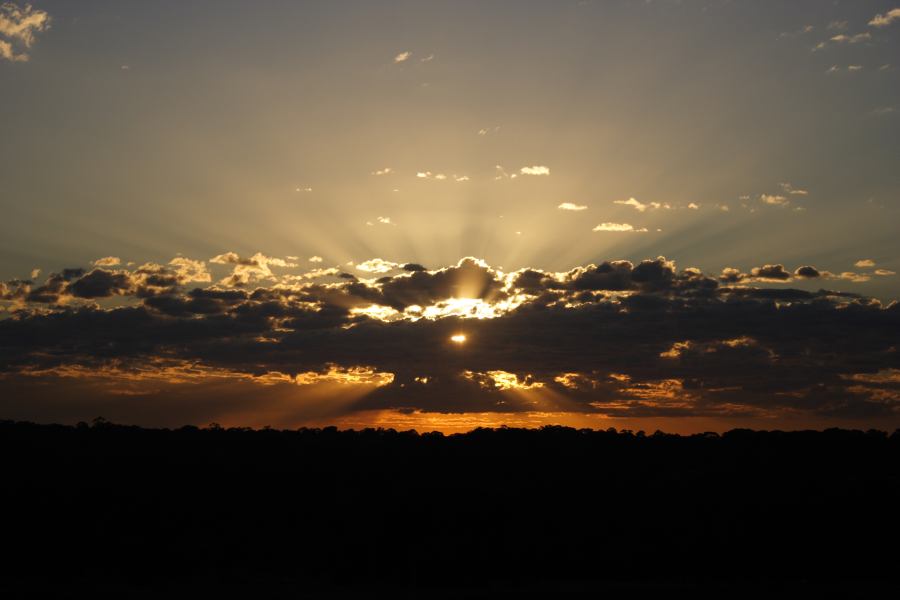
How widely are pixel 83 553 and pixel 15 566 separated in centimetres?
469

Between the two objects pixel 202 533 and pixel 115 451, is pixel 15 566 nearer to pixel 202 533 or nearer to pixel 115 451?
pixel 202 533

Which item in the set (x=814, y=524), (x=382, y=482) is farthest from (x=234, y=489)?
(x=814, y=524)

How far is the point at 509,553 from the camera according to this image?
70875 millimetres

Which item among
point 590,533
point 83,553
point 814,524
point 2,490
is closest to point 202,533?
point 83,553

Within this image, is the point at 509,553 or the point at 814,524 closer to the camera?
the point at 509,553

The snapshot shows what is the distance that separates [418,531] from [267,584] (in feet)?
49.3

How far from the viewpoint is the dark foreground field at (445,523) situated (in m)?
66.4

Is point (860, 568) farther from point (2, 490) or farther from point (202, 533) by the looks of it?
point (2, 490)

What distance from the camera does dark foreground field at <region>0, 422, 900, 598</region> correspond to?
66.4 m

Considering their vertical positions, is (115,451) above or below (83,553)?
above

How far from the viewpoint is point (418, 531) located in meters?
75.2

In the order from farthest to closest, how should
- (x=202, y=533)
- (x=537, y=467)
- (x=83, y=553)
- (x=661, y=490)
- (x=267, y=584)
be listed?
(x=537, y=467), (x=661, y=490), (x=202, y=533), (x=83, y=553), (x=267, y=584)

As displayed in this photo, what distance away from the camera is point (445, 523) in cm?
7706

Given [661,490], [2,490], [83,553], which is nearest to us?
[83,553]
